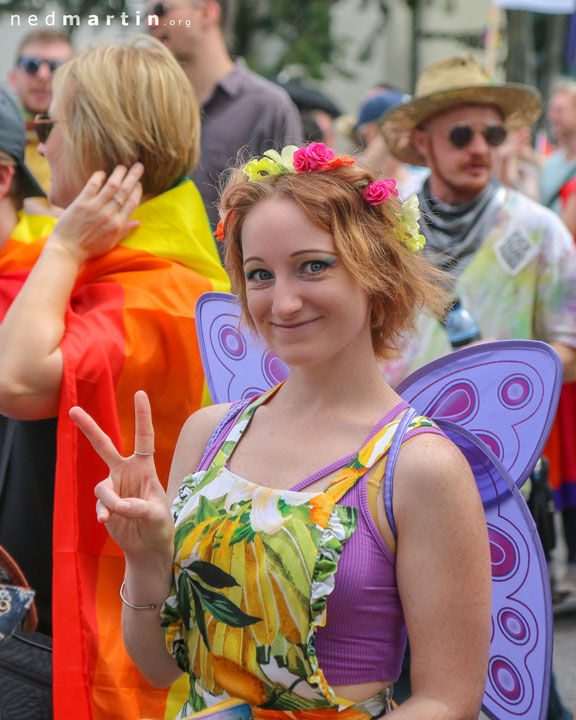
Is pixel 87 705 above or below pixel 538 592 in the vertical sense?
below

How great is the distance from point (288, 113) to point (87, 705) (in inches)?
110

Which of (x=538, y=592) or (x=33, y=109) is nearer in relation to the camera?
(x=538, y=592)

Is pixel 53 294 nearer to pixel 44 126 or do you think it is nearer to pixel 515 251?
pixel 44 126

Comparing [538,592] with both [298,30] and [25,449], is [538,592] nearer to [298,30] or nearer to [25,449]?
[25,449]

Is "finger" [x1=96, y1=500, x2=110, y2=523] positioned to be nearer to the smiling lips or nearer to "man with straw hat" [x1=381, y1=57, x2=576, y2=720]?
the smiling lips

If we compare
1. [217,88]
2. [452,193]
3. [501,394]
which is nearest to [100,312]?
[501,394]

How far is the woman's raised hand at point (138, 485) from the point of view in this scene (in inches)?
63.0

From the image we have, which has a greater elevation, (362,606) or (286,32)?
(286,32)

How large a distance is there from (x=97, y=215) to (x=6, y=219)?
398 millimetres

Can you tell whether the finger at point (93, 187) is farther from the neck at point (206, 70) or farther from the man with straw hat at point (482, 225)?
the neck at point (206, 70)

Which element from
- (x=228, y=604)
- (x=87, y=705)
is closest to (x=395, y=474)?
(x=228, y=604)

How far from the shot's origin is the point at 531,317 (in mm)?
3461

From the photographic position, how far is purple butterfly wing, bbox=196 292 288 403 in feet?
6.79

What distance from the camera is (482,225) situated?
359 centimetres
